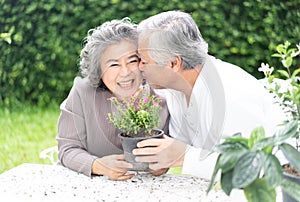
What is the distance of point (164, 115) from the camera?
2408 mm

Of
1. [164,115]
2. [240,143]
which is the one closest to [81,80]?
[164,115]

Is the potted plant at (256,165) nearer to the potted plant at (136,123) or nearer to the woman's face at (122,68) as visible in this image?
the potted plant at (136,123)

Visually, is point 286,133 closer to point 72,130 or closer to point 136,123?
point 136,123

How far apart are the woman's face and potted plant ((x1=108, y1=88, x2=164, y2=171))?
0.28 ft

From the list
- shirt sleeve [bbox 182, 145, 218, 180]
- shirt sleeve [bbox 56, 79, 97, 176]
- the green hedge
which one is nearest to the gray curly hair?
shirt sleeve [bbox 56, 79, 97, 176]

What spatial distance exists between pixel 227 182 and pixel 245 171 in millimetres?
58

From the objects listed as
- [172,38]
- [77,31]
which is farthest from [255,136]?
[77,31]

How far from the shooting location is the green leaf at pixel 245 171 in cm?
128

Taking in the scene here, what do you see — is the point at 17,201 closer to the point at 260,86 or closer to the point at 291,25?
the point at 260,86

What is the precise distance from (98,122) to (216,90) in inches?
19.5

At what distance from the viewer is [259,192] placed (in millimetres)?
1341

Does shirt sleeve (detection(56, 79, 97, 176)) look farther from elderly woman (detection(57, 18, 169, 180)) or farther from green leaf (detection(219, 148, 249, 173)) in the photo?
green leaf (detection(219, 148, 249, 173))

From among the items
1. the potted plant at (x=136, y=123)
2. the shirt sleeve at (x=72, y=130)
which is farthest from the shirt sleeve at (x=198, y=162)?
the shirt sleeve at (x=72, y=130)

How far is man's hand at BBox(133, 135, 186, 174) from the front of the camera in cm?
206
